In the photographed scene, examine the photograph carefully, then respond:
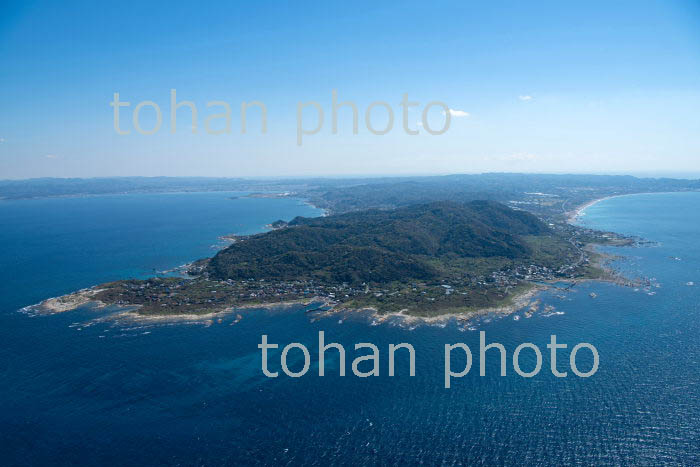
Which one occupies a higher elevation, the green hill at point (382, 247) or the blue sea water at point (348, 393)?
the green hill at point (382, 247)

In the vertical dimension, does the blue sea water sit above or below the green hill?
below

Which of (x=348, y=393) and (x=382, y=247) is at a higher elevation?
(x=382, y=247)

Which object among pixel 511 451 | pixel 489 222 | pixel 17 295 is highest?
pixel 489 222

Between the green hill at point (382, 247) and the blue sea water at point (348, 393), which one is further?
the green hill at point (382, 247)

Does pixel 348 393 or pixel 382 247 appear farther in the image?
pixel 382 247

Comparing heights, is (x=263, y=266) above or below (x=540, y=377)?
above

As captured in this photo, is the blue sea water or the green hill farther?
the green hill

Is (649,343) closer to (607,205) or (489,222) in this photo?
(489,222)

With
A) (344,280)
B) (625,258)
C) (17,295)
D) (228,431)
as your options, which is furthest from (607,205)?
(17,295)
